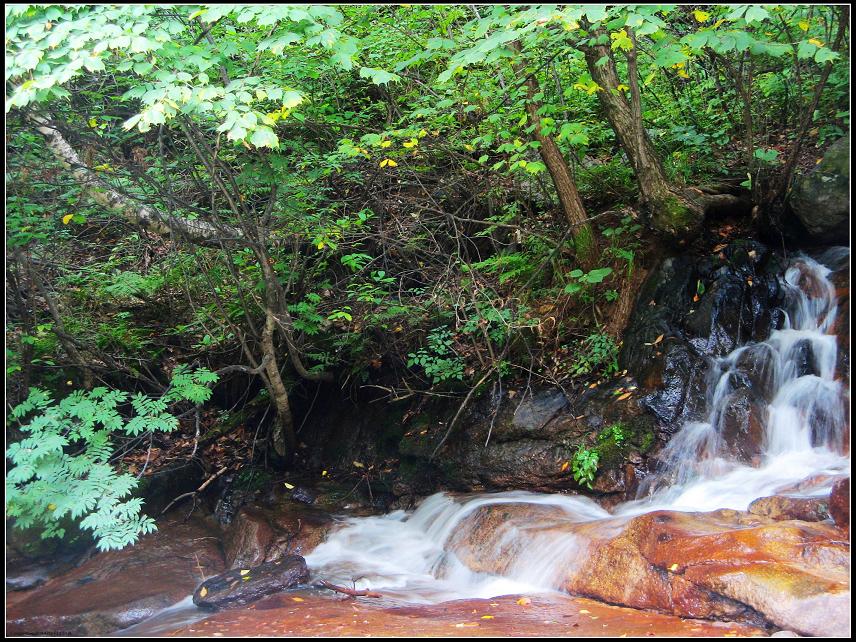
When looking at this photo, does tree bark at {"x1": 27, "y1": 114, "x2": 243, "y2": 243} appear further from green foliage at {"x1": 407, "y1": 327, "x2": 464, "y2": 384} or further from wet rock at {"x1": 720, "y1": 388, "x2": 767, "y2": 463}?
wet rock at {"x1": 720, "y1": 388, "x2": 767, "y2": 463}

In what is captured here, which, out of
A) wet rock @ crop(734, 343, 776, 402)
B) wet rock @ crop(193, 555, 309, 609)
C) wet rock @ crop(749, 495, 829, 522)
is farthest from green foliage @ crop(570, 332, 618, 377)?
wet rock @ crop(193, 555, 309, 609)

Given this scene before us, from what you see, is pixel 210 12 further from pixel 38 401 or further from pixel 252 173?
pixel 38 401

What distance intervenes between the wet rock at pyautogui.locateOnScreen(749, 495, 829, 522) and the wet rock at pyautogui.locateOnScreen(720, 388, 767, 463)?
727mm

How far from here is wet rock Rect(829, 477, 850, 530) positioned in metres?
4.23

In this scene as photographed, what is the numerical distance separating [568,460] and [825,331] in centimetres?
264

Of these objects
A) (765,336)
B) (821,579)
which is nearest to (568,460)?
(765,336)

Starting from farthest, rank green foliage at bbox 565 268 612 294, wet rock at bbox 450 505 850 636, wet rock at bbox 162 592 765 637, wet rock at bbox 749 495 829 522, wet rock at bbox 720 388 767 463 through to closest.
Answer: green foliage at bbox 565 268 612 294
wet rock at bbox 720 388 767 463
wet rock at bbox 749 495 829 522
wet rock at bbox 162 592 765 637
wet rock at bbox 450 505 850 636

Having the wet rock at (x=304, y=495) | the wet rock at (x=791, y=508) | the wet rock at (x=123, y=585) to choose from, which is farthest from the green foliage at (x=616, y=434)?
the wet rock at (x=123, y=585)

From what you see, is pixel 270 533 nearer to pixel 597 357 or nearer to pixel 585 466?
pixel 585 466

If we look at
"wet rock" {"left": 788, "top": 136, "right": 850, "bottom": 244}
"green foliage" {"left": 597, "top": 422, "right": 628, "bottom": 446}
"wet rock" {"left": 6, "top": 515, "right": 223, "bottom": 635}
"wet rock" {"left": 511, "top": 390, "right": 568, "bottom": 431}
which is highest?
"wet rock" {"left": 788, "top": 136, "right": 850, "bottom": 244}

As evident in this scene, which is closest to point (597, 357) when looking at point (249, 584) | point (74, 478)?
point (249, 584)

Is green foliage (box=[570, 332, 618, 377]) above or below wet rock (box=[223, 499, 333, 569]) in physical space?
above

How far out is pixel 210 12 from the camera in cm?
421

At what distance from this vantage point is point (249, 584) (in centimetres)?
538
